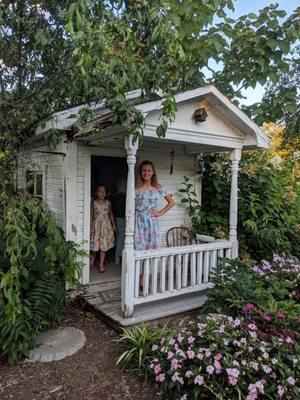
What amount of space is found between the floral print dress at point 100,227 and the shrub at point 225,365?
2.63m

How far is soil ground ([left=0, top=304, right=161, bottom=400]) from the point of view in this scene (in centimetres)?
268

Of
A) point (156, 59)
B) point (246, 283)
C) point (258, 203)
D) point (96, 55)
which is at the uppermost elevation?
point (156, 59)

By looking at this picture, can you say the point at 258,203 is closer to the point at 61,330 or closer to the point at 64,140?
the point at 64,140

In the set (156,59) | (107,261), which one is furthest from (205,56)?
(107,261)

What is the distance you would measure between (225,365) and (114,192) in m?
4.66

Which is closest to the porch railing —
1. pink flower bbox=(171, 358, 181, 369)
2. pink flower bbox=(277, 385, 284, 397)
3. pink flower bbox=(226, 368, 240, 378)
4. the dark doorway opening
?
pink flower bbox=(171, 358, 181, 369)

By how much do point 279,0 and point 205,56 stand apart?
1.48 meters

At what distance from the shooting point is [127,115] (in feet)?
9.70

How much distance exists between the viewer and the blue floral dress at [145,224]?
14.0 feet

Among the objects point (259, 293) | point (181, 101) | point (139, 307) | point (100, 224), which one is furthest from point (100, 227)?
point (259, 293)

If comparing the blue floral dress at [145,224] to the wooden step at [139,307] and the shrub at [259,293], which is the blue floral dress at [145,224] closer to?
the wooden step at [139,307]

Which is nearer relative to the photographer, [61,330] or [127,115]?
[127,115]

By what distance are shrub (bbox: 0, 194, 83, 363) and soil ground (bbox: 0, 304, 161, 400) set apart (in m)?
0.23

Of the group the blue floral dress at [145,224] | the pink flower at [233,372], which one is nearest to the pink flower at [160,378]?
the pink flower at [233,372]
